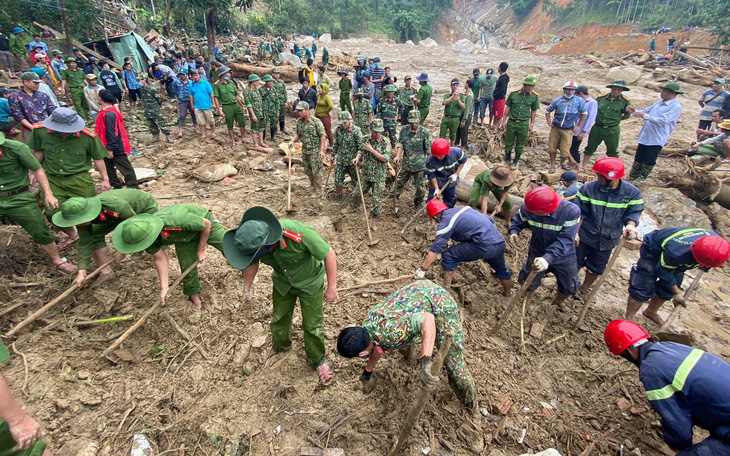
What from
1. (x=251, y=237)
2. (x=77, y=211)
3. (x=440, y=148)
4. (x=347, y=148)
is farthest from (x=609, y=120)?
(x=77, y=211)

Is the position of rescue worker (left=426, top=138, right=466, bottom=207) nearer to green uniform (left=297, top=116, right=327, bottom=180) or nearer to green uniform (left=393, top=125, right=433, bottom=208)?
green uniform (left=393, top=125, right=433, bottom=208)

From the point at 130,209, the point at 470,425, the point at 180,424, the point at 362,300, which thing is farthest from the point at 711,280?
the point at 130,209

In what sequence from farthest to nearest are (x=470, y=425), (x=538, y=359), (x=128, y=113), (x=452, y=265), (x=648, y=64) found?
(x=648, y=64) < (x=128, y=113) < (x=452, y=265) < (x=538, y=359) < (x=470, y=425)

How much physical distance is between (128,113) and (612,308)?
1288 cm

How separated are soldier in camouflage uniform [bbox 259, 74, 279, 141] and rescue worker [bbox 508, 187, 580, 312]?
696 cm

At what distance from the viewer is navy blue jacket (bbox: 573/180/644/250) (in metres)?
4.09

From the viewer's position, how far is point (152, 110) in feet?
27.7

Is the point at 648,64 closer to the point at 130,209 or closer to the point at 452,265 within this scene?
the point at 452,265

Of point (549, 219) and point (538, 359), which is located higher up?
point (549, 219)

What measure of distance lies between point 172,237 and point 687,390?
4634mm

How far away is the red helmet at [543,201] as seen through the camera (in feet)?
12.6

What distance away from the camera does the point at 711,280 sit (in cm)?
514

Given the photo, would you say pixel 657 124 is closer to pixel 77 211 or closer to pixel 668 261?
pixel 668 261

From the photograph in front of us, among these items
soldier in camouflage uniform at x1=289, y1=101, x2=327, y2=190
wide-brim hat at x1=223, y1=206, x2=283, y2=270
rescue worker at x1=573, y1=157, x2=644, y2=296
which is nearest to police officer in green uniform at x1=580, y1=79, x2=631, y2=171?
rescue worker at x1=573, y1=157, x2=644, y2=296
